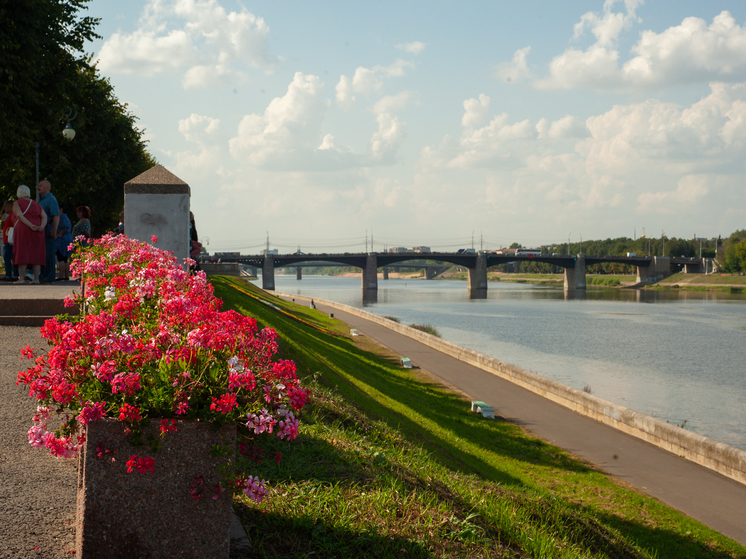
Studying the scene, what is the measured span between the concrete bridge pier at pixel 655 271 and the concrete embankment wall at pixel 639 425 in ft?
391

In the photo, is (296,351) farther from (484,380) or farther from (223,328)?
(484,380)

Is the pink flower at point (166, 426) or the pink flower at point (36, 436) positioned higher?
the pink flower at point (166, 426)

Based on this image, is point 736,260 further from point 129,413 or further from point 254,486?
point 129,413

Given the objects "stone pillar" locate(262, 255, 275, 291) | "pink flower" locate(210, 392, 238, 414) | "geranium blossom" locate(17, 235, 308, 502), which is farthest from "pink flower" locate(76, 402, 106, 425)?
"stone pillar" locate(262, 255, 275, 291)

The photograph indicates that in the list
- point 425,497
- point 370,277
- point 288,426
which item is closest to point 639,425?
point 425,497

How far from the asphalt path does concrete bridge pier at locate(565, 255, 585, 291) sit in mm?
99760

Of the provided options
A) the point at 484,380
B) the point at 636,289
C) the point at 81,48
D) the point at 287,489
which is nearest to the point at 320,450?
the point at 287,489

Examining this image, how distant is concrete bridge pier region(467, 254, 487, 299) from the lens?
352ft

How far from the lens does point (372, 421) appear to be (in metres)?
10.7

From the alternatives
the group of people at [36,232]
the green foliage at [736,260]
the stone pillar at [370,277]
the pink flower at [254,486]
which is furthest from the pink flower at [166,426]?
the green foliage at [736,260]

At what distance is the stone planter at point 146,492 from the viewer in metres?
3.44

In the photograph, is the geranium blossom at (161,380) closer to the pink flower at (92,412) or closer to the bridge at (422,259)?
the pink flower at (92,412)

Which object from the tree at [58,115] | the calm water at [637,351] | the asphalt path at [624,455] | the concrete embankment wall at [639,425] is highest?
the tree at [58,115]

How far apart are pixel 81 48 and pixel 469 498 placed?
26243 mm
